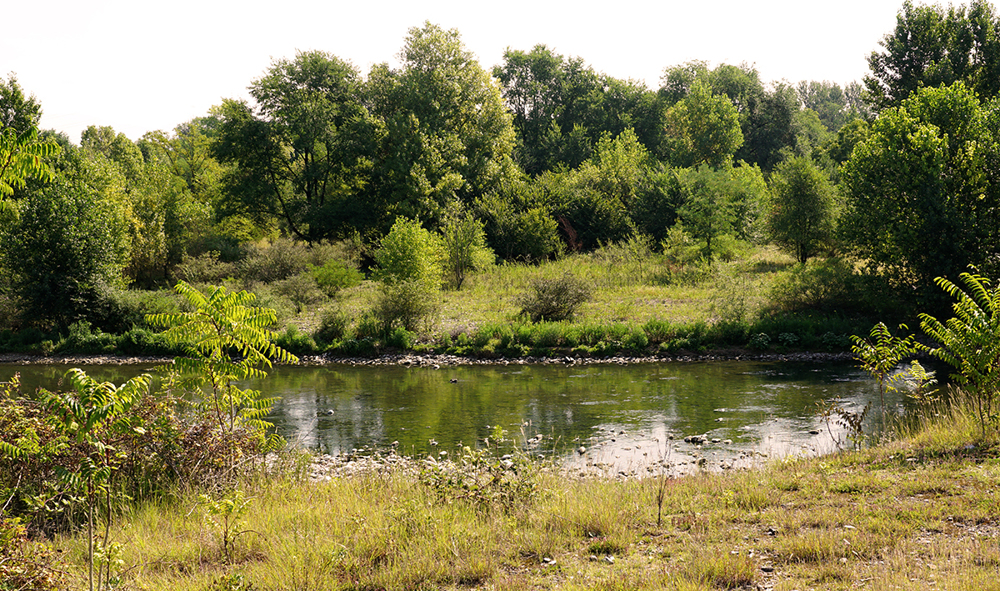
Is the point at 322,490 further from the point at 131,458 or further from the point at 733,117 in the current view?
the point at 733,117

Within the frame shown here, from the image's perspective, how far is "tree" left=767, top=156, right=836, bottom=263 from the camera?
3762 cm

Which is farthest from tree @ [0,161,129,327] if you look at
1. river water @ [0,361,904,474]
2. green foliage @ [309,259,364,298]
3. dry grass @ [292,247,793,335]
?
green foliage @ [309,259,364,298]

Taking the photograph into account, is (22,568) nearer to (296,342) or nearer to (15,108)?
(296,342)

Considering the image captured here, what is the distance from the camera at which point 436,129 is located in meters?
47.7

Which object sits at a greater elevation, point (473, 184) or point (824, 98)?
point (824, 98)

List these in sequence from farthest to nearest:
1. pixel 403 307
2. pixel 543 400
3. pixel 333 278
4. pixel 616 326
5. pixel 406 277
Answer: pixel 333 278, pixel 406 277, pixel 403 307, pixel 616 326, pixel 543 400

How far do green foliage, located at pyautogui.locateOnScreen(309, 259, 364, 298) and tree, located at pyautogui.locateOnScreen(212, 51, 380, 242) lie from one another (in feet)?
37.8

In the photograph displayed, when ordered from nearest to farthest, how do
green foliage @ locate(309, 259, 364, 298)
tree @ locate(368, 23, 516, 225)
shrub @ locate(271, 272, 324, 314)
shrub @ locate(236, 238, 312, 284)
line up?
shrub @ locate(271, 272, 324, 314) < green foliage @ locate(309, 259, 364, 298) < shrub @ locate(236, 238, 312, 284) < tree @ locate(368, 23, 516, 225)

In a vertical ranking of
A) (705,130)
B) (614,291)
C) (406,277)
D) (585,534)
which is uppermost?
(705,130)

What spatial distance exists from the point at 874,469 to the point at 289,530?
7.16 metres

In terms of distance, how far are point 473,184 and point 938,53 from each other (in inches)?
1254

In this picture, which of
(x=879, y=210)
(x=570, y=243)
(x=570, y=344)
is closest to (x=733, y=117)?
(x=570, y=243)

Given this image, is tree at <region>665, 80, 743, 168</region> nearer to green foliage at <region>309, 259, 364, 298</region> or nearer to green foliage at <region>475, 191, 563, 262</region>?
green foliage at <region>475, 191, 563, 262</region>

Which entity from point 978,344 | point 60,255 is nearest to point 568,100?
point 60,255
